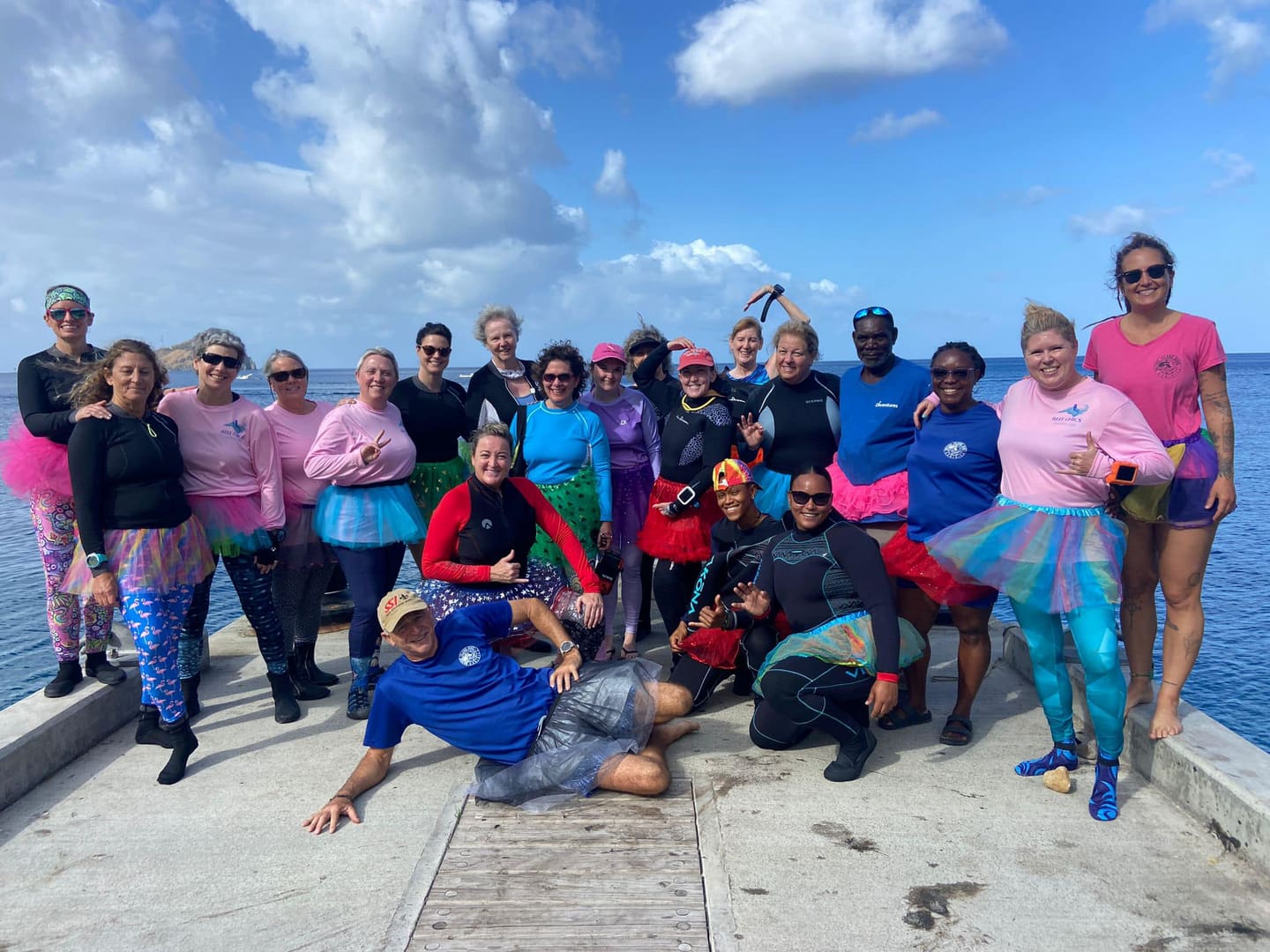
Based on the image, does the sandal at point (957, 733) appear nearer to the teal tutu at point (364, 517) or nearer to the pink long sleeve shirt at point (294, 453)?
the teal tutu at point (364, 517)

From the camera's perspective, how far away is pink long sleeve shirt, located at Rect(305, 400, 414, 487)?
485cm

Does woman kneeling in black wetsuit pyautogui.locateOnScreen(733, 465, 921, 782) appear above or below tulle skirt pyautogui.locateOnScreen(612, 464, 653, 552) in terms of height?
below

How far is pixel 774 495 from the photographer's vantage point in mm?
5039

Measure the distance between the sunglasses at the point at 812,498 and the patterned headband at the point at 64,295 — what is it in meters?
4.09

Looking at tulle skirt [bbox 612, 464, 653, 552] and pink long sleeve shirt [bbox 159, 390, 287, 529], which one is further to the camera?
tulle skirt [bbox 612, 464, 653, 552]

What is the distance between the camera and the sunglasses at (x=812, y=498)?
414 cm

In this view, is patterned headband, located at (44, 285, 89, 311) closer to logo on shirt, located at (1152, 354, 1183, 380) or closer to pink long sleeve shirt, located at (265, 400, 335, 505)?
pink long sleeve shirt, located at (265, 400, 335, 505)

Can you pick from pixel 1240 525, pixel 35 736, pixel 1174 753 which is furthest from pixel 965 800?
pixel 1240 525

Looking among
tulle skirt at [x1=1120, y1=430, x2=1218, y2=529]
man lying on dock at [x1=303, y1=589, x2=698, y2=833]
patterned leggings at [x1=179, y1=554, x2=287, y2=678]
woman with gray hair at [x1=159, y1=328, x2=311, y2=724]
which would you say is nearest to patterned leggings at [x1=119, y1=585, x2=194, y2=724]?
woman with gray hair at [x1=159, y1=328, x2=311, y2=724]

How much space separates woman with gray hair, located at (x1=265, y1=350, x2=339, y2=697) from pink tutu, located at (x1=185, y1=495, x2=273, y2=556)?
1.01ft

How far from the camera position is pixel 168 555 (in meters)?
4.27

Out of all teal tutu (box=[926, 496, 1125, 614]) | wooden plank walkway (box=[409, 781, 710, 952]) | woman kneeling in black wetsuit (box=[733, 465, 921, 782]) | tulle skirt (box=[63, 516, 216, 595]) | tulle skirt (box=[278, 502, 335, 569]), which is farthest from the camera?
tulle skirt (box=[278, 502, 335, 569])

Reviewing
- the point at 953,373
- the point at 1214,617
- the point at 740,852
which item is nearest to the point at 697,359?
the point at 953,373

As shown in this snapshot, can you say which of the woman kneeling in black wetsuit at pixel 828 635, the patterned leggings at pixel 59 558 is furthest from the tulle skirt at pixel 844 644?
the patterned leggings at pixel 59 558
